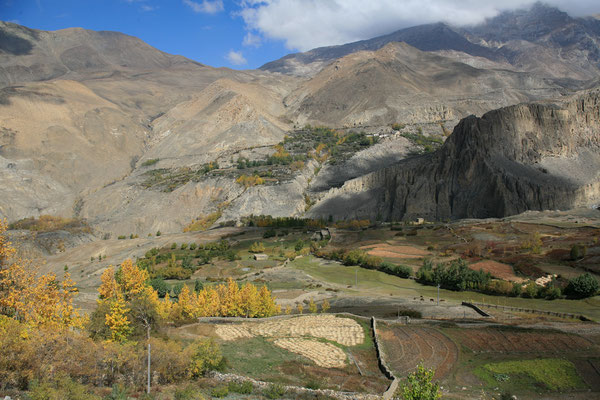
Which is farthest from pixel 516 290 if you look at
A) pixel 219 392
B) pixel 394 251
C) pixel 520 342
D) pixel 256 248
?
pixel 256 248

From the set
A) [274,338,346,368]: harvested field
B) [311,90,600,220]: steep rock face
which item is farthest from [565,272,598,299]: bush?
[311,90,600,220]: steep rock face

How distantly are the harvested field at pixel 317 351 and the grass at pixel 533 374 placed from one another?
809cm

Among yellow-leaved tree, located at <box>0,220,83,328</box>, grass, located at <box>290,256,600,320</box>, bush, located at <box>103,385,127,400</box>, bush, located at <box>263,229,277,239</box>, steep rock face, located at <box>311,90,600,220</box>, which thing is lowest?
grass, located at <box>290,256,600,320</box>

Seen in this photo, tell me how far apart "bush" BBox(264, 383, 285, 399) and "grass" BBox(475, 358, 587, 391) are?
39.6ft

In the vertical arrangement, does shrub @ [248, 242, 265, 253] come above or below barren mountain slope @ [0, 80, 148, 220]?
below

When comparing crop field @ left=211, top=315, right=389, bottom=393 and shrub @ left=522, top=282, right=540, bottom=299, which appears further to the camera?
shrub @ left=522, top=282, right=540, bottom=299

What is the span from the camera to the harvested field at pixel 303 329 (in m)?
35.3

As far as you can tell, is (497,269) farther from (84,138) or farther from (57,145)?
(84,138)

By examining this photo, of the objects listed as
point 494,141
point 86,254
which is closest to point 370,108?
point 494,141

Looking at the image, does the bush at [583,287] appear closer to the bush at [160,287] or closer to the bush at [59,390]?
the bush at [160,287]

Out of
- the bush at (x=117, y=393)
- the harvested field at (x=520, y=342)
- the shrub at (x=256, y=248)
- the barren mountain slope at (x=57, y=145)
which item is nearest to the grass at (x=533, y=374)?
the harvested field at (x=520, y=342)

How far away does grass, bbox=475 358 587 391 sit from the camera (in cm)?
2747

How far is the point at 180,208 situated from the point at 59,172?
139 feet

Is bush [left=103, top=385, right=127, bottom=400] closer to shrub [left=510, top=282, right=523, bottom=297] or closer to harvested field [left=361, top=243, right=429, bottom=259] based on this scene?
shrub [left=510, top=282, right=523, bottom=297]
